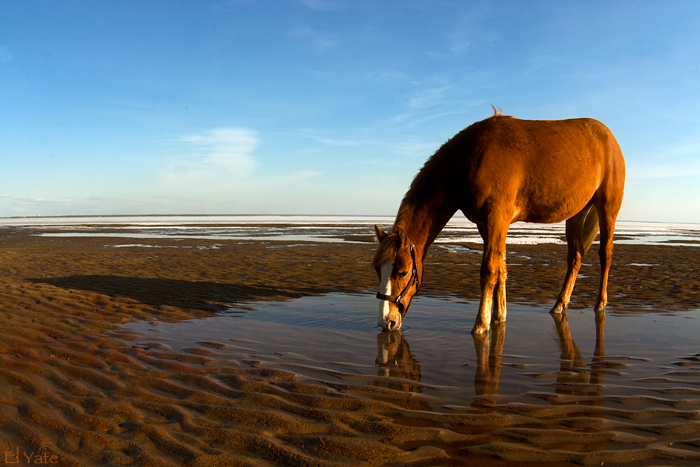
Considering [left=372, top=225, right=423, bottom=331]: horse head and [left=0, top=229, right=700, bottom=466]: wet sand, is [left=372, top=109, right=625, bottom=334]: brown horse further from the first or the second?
[left=0, top=229, right=700, bottom=466]: wet sand

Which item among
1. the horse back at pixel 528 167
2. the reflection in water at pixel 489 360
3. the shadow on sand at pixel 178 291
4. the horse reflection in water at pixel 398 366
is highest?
the horse back at pixel 528 167

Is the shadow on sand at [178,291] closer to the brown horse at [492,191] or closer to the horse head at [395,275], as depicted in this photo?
the horse head at [395,275]

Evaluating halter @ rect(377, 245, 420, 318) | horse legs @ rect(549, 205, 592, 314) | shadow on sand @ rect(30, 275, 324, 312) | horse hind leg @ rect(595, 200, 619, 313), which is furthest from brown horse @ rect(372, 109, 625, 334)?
shadow on sand @ rect(30, 275, 324, 312)

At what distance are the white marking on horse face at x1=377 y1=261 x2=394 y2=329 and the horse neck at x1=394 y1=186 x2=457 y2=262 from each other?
0.63 metres

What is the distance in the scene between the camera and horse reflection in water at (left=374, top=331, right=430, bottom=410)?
148 inches

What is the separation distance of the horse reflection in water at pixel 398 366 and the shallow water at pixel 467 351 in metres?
0.01

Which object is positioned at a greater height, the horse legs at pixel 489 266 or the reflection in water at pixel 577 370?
the horse legs at pixel 489 266

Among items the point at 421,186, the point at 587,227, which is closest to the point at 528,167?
the point at 421,186

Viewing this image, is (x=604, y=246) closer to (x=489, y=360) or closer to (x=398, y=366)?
(x=489, y=360)

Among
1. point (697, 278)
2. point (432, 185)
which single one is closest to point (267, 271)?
point (432, 185)

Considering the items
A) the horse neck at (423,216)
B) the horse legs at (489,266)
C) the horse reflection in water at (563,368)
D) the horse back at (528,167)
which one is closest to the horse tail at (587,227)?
the horse back at (528,167)

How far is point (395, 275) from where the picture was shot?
572cm

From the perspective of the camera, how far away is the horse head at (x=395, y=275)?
18.4 feet

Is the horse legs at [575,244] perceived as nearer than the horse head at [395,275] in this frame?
No
